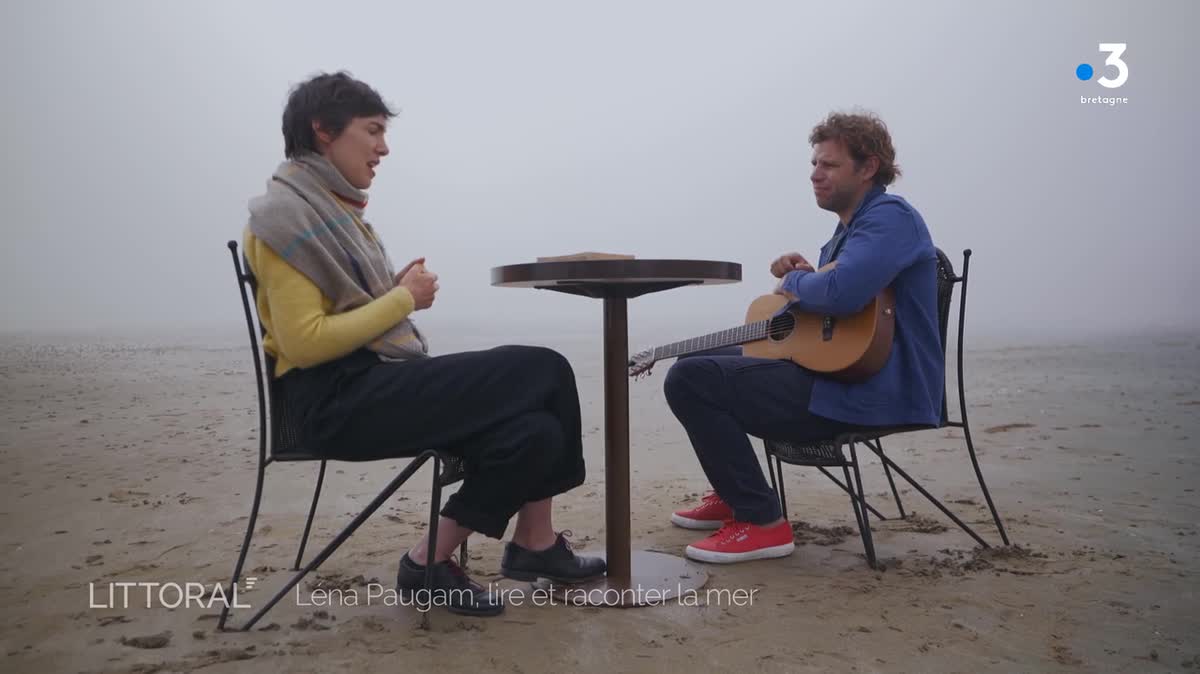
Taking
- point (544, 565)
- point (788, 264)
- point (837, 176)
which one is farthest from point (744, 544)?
point (837, 176)

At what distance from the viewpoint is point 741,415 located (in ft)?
8.66

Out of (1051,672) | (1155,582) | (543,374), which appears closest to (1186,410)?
(1155,582)

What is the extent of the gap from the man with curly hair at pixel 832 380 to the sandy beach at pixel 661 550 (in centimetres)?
24

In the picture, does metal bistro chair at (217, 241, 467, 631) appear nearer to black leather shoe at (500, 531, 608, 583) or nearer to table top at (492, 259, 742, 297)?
black leather shoe at (500, 531, 608, 583)

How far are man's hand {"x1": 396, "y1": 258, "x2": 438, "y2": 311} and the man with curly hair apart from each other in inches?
36.2

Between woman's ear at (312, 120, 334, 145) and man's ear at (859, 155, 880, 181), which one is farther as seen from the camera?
man's ear at (859, 155, 880, 181)

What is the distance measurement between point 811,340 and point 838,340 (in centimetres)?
10

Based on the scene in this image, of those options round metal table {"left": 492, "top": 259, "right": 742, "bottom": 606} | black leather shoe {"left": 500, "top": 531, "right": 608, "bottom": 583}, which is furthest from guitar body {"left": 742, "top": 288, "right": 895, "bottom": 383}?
black leather shoe {"left": 500, "top": 531, "right": 608, "bottom": 583}

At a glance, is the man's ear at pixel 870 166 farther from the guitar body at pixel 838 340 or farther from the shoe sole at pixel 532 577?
the shoe sole at pixel 532 577

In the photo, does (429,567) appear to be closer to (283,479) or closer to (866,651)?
(866,651)

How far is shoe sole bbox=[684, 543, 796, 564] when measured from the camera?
8.68 ft

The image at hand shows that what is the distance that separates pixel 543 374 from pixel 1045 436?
4.24 m

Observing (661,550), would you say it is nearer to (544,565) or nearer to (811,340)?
(544,565)

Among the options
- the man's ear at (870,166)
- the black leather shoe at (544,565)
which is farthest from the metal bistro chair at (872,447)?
the black leather shoe at (544,565)
